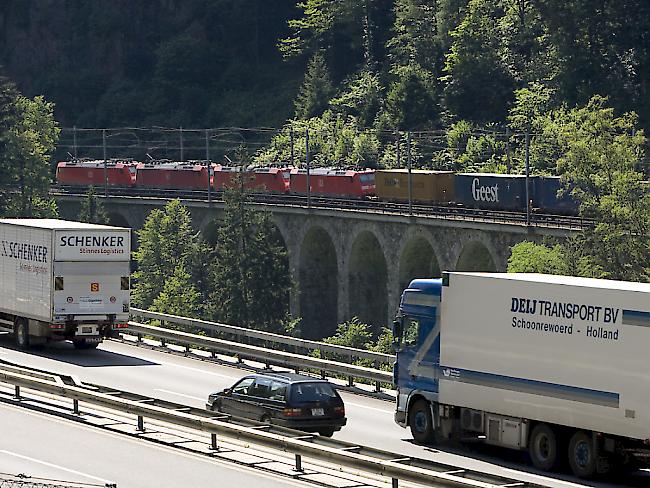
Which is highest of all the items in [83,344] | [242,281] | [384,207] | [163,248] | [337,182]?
[337,182]

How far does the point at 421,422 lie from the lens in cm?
3306

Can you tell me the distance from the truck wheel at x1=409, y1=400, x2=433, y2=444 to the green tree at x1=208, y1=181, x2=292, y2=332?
64803 millimetres

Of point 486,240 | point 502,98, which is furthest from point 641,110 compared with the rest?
point 486,240

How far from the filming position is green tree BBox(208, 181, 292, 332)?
9912 centimetres

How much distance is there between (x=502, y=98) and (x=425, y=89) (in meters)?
9.25

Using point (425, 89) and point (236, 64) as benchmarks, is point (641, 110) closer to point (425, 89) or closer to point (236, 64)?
point (425, 89)

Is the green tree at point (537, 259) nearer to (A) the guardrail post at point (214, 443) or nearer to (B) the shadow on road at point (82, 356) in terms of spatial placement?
(B) the shadow on road at point (82, 356)

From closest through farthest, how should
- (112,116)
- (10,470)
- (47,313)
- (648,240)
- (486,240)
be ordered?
(10,470) → (47,313) → (648,240) → (486,240) → (112,116)

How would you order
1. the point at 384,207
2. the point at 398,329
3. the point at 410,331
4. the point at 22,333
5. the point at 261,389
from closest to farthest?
the point at 261,389 → the point at 410,331 → the point at 398,329 → the point at 22,333 → the point at 384,207

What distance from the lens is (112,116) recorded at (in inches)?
6747

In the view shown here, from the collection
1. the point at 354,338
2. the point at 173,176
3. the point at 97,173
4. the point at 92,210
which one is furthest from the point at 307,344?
the point at 97,173

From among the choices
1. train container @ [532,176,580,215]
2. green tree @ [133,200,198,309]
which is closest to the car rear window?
train container @ [532,176,580,215]

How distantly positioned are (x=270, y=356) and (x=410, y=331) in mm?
11130

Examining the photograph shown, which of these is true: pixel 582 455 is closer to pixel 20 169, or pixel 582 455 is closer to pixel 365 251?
pixel 365 251
